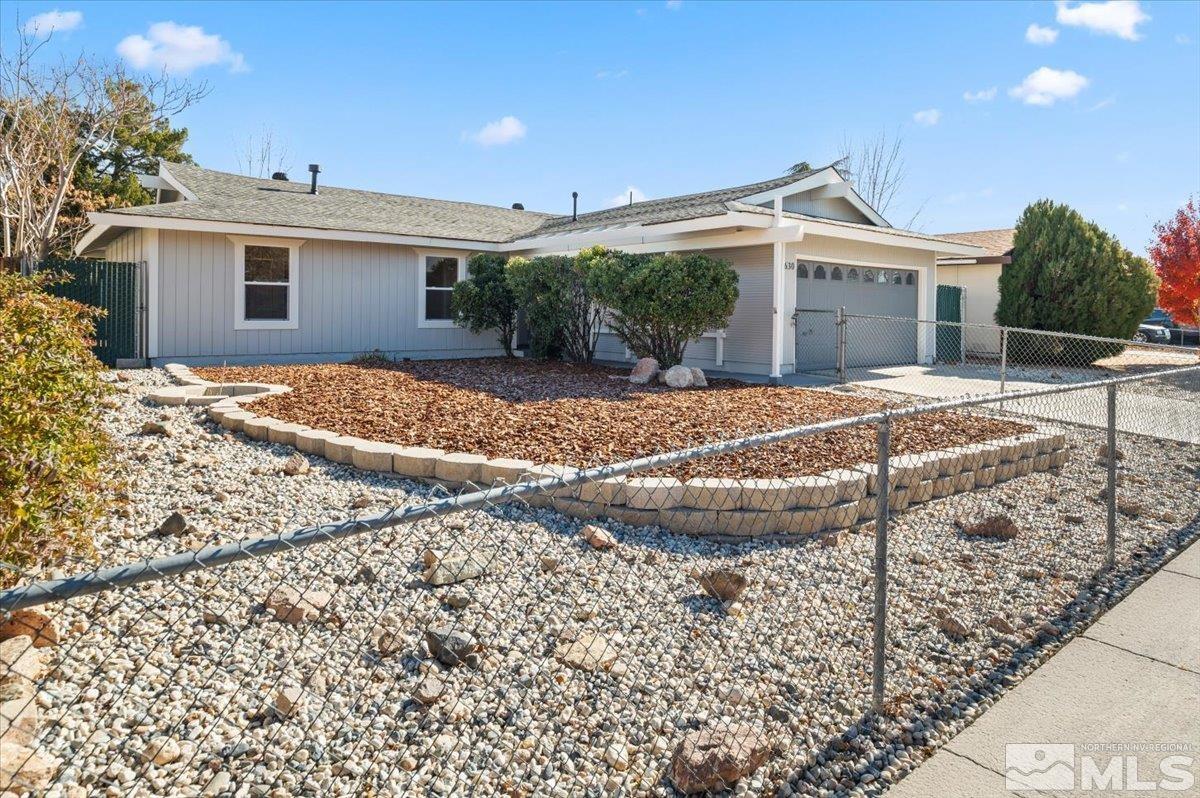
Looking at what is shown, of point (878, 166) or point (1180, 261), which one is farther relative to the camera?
point (878, 166)

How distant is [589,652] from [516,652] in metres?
0.31

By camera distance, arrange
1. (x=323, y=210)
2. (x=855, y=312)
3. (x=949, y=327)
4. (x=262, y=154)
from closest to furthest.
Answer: (x=855, y=312)
(x=323, y=210)
(x=949, y=327)
(x=262, y=154)

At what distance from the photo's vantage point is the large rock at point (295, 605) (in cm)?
299

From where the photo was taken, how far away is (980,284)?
19.4m

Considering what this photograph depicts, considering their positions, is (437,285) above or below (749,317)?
above

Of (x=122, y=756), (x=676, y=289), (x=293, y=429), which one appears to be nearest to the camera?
(x=122, y=756)

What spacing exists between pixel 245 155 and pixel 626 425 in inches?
1171

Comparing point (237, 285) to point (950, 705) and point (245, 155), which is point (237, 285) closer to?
point (950, 705)

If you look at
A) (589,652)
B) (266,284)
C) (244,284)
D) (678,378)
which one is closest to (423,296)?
(266,284)

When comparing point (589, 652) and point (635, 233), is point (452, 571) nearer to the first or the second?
point (589, 652)

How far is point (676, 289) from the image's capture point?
1041 cm

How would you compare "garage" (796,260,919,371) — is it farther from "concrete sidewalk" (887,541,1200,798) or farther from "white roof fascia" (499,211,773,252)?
"concrete sidewalk" (887,541,1200,798)

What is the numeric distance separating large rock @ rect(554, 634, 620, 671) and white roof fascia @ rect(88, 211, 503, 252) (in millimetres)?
11278

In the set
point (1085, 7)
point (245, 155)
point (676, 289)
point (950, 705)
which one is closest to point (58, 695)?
point (950, 705)
